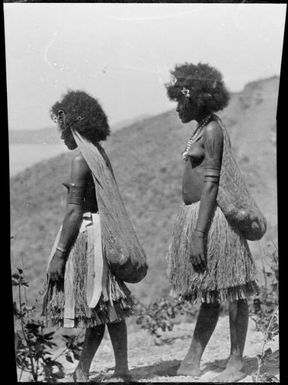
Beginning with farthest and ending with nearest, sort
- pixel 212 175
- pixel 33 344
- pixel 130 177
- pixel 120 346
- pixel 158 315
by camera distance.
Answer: pixel 158 315 → pixel 130 177 → pixel 33 344 → pixel 120 346 → pixel 212 175

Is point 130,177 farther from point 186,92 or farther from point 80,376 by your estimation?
point 80,376

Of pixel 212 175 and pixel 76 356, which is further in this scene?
pixel 76 356

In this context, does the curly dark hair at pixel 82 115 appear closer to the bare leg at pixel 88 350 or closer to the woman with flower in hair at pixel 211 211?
the woman with flower in hair at pixel 211 211

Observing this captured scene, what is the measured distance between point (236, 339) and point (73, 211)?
3.75 feet

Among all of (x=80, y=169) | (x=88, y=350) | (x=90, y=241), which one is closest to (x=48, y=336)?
(x=88, y=350)

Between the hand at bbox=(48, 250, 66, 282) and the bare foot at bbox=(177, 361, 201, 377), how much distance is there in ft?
2.76

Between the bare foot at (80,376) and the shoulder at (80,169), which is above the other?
the shoulder at (80,169)

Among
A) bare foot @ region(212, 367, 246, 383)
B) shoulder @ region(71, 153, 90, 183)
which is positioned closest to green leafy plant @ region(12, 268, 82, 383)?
shoulder @ region(71, 153, 90, 183)

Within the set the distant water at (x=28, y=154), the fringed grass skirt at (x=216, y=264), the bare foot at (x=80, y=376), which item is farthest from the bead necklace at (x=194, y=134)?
the bare foot at (x=80, y=376)

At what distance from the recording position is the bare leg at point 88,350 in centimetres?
709

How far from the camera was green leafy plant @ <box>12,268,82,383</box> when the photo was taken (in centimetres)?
718

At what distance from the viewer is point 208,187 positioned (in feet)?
22.8

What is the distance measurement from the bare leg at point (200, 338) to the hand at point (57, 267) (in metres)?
0.80

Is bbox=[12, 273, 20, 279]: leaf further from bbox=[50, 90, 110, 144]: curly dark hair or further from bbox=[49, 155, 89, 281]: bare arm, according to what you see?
bbox=[50, 90, 110, 144]: curly dark hair
